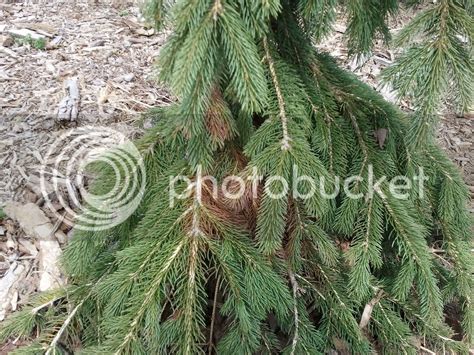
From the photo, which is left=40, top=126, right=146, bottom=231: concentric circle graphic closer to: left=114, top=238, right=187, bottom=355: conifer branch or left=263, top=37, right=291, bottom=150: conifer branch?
left=114, top=238, right=187, bottom=355: conifer branch

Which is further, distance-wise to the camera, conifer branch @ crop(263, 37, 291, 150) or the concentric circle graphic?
the concentric circle graphic

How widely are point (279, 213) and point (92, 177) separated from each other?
1.37 m

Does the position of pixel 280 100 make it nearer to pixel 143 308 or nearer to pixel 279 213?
pixel 279 213

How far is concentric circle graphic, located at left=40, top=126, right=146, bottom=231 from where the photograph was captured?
1629mm

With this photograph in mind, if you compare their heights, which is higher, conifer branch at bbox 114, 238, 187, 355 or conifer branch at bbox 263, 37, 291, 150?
conifer branch at bbox 263, 37, 291, 150

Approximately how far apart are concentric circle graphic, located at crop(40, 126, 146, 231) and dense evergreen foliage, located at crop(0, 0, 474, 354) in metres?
0.03

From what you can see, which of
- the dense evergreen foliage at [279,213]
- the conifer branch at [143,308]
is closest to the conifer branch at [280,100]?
the dense evergreen foliage at [279,213]

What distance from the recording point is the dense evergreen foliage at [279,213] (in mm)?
1314

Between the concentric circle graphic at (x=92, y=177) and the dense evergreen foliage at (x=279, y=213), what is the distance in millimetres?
34

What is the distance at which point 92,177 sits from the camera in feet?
8.16

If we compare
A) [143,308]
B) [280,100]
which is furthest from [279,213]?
[143,308]

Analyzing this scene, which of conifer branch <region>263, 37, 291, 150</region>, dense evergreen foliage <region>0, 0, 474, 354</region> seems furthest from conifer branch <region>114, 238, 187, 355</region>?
conifer branch <region>263, 37, 291, 150</region>

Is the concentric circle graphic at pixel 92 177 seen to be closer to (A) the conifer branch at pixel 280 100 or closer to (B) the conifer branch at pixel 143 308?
(B) the conifer branch at pixel 143 308

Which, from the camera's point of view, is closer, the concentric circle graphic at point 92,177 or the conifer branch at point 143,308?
the conifer branch at point 143,308
